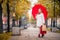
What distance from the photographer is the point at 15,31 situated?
3328 centimetres

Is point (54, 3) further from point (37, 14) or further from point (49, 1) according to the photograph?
point (37, 14)

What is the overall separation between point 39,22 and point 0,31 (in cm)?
614

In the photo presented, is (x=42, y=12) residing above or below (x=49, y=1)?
below

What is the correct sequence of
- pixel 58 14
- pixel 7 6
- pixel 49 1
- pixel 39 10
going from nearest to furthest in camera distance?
pixel 39 10
pixel 7 6
pixel 49 1
pixel 58 14

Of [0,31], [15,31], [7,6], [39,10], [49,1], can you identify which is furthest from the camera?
[49,1]

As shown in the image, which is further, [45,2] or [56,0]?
[45,2]

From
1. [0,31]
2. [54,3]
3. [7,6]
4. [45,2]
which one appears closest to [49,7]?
[45,2]

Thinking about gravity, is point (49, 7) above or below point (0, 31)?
above

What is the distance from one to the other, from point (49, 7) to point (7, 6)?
18037mm

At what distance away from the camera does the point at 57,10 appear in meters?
52.1

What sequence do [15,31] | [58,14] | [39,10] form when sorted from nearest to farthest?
[39,10] → [15,31] → [58,14]

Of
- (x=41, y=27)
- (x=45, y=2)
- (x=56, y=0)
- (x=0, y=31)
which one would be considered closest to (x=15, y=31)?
(x=0, y=31)

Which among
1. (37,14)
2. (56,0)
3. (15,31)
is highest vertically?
(56,0)

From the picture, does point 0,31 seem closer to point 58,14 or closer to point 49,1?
point 49,1
